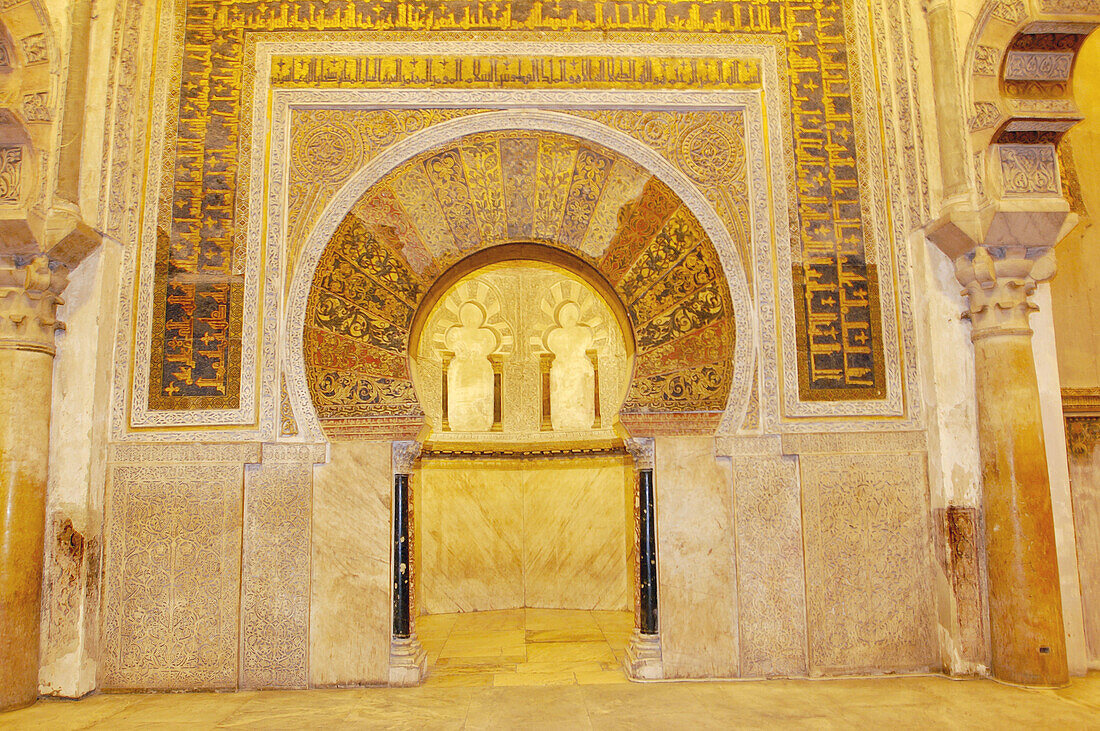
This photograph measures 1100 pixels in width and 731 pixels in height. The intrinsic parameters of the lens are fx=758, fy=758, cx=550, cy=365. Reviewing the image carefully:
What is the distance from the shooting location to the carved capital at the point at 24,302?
154 inches

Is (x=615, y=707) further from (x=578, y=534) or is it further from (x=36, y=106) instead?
(x=36, y=106)

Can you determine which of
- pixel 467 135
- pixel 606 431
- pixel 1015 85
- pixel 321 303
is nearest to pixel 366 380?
pixel 321 303

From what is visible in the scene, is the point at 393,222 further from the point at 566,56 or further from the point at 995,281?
the point at 995,281

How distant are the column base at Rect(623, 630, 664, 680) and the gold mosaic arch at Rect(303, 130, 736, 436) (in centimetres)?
119

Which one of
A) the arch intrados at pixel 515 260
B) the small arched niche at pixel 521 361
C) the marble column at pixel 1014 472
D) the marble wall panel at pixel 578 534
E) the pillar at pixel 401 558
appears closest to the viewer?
the marble column at pixel 1014 472

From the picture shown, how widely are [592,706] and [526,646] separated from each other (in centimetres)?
150

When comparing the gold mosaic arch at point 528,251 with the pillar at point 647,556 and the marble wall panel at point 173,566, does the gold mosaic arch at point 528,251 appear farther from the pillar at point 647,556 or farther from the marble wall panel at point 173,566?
the marble wall panel at point 173,566

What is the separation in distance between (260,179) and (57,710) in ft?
9.74

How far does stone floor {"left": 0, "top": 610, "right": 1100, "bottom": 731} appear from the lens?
3.43 metres

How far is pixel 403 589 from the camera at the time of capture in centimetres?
426

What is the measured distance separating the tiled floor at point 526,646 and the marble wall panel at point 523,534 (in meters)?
0.19

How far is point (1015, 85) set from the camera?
414cm

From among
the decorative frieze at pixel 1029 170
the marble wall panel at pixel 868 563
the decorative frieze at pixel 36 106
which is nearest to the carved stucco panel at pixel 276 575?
the decorative frieze at pixel 36 106

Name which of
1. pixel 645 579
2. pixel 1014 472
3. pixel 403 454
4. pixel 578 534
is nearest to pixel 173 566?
pixel 403 454
